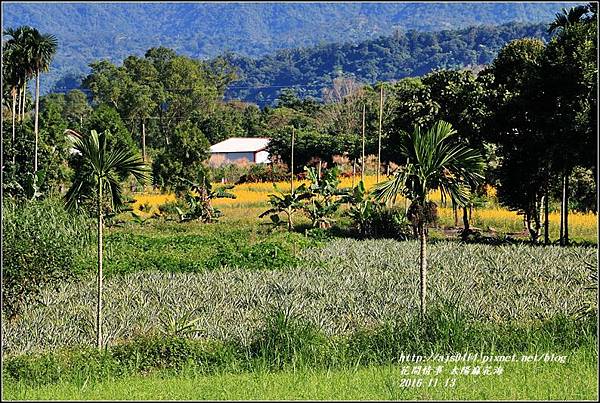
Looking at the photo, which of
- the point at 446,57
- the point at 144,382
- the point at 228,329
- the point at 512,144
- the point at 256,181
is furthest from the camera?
the point at 446,57

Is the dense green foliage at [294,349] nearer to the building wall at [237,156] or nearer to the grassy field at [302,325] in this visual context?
the grassy field at [302,325]

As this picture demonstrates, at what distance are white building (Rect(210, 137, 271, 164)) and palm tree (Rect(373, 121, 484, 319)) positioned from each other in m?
42.9

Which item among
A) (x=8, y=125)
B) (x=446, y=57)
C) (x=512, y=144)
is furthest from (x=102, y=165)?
(x=446, y=57)

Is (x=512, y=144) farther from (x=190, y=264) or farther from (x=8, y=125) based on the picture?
(x=8, y=125)

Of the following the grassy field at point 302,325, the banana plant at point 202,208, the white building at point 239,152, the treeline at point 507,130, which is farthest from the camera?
the white building at point 239,152

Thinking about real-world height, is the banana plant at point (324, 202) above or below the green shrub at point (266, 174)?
below

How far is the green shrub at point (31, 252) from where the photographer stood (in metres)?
9.83

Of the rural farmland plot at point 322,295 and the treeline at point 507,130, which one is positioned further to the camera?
the treeline at point 507,130

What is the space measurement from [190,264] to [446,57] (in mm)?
126158

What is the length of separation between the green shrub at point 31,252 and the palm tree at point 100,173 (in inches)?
47.0

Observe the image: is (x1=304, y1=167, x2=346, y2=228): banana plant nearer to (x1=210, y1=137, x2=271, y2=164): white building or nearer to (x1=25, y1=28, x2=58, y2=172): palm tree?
(x1=25, y1=28, x2=58, y2=172): palm tree

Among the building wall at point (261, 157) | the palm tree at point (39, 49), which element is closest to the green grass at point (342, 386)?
the palm tree at point (39, 49)

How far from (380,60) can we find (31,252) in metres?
132

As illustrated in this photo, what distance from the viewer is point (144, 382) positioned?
7234 millimetres
